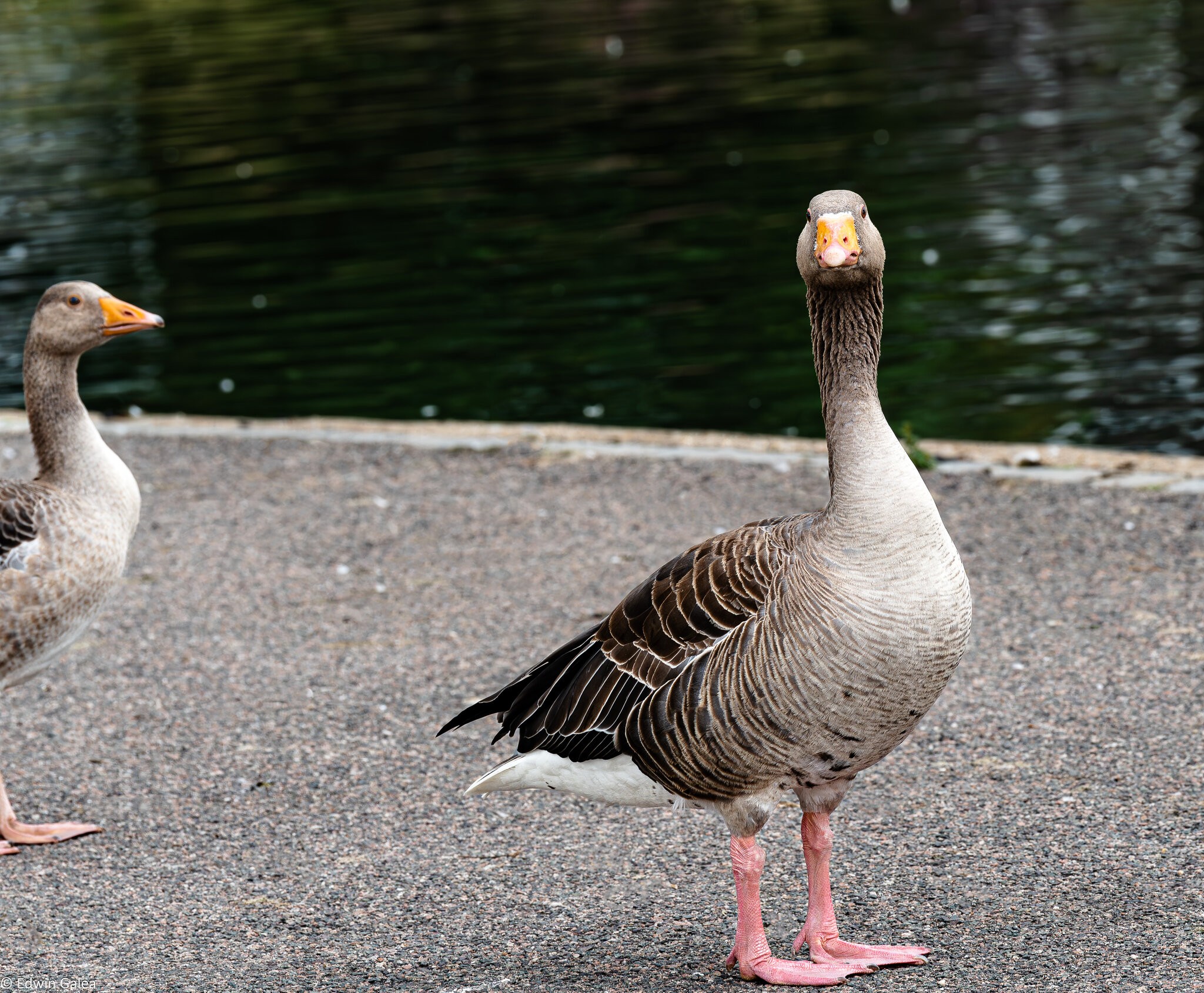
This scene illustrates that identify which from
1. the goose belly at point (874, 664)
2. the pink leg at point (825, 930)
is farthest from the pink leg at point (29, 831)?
the goose belly at point (874, 664)

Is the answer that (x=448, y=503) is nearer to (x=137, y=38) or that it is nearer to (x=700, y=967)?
(x=700, y=967)

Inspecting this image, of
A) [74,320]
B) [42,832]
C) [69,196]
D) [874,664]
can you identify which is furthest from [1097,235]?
[69,196]

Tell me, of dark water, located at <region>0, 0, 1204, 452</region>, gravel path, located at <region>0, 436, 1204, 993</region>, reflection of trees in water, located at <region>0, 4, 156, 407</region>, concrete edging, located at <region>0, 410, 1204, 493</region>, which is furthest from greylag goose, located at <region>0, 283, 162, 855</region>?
reflection of trees in water, located at <region>0, 4, 156, 407</region>

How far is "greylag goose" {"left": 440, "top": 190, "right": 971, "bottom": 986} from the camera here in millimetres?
4145

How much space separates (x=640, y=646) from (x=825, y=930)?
3.27 ft

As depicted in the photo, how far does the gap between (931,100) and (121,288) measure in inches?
497

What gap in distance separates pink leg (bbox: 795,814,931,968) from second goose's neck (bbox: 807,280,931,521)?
1000 millimetres

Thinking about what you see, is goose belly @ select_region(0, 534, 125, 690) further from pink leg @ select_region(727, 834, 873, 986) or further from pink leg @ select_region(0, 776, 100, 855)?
pink leg @ select_region(727, 834, 873, 986)

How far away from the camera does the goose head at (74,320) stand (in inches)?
249

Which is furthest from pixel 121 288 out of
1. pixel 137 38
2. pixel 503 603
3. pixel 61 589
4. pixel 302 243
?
pixel 137 38

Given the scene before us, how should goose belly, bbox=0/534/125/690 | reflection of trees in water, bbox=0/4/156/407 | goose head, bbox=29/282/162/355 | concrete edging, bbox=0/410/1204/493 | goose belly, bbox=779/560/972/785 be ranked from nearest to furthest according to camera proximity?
goose belly, bbox=779/560/972/785 → goose belly, bbox=0/534/125/690 → goose head, bbox=29/282/162/355 → concrete edging, bbox=0/410/1204/493 → reflection of trees in water, bbox=0/4/156/407

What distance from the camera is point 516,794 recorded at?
19.9 feet

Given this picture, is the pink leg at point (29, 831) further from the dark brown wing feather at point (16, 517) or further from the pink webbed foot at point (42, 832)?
the dark brown wing feather at point (16, 517)

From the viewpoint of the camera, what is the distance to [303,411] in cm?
1309
